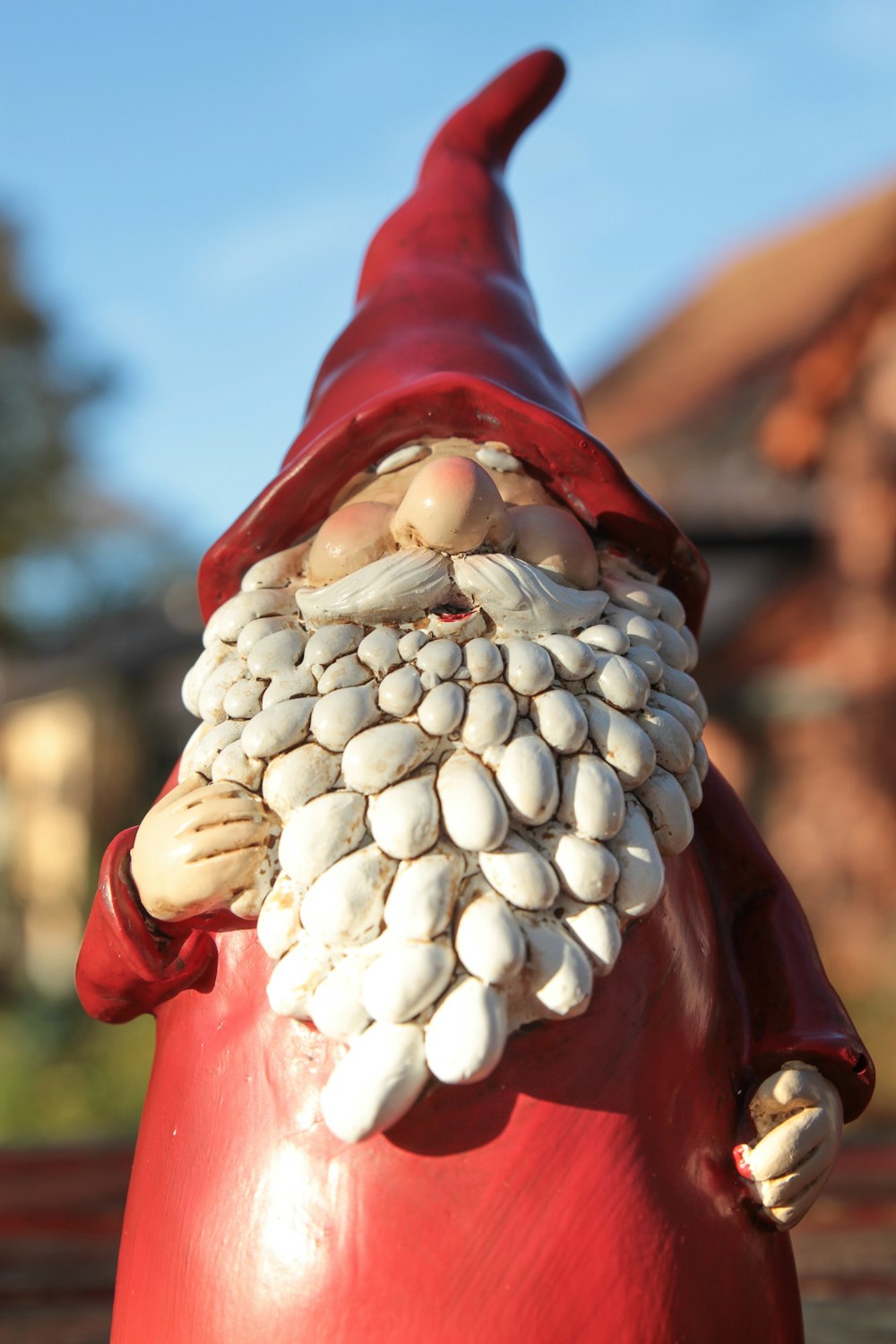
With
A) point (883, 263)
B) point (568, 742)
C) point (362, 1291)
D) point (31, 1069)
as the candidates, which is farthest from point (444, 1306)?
point (883, 263)

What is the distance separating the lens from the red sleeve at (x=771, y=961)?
1.49 m

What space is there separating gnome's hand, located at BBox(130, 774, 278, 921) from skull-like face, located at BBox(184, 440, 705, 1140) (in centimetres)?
2

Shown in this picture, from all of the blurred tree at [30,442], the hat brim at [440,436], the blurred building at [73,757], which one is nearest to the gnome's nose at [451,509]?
the hat brim at [440,436]

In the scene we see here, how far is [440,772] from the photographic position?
129 cm

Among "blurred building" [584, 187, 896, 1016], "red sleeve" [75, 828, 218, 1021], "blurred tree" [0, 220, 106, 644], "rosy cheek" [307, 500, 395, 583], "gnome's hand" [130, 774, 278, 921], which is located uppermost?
"blurred tree" [0, 220, 106, 644]

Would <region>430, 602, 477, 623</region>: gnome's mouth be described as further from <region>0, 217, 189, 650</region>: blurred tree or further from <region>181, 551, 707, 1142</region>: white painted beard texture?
<region>0, 217, 189, 650</region>: blurred tree

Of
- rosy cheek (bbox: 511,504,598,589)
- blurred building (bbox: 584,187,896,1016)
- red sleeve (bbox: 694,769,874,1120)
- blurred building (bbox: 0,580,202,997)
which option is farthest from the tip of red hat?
blurred building (bbox: 0,580,202,997)

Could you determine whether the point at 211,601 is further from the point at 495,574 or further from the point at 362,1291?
the point at 362,1291

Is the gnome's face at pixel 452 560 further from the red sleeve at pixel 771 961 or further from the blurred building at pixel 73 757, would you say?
the blurred building at pixel 73 757

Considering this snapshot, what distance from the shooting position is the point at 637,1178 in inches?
52.6

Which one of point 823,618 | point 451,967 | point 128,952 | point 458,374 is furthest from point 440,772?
point 823,618

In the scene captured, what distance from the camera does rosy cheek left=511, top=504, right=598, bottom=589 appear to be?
151cm

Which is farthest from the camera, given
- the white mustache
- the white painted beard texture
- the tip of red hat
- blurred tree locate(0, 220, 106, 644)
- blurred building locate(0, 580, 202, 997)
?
blurred tree locate(0, 220, 106, 644)

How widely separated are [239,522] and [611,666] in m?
0.50
